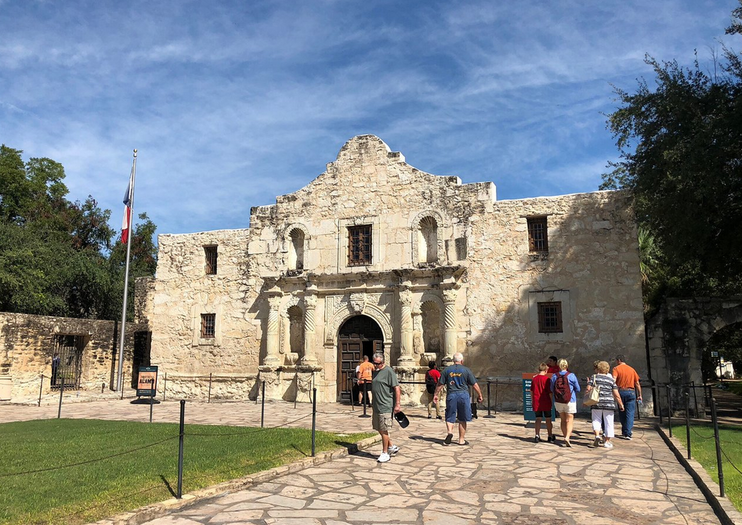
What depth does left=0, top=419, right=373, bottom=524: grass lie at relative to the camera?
19.2 ft

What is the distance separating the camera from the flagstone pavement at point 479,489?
584cm

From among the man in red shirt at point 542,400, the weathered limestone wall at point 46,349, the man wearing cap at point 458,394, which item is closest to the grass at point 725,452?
the man in red shirt at point 542,400

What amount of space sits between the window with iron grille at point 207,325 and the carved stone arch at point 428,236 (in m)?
7.67

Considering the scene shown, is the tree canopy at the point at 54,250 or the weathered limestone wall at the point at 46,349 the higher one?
the tree canopy at the point at 54,250

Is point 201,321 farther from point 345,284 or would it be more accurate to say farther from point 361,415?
point 361,415

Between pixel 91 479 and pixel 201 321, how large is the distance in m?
13.9

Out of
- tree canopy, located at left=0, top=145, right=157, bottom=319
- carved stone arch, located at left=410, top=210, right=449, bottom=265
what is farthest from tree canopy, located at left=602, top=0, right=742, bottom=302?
tree canopy, located at left=0, top=145, right=157, bottom=319

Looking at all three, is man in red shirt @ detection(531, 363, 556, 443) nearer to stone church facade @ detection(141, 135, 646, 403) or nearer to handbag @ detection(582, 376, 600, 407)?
handbag @ detection(582, 376, 600, 407)

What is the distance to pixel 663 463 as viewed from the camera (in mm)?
8617

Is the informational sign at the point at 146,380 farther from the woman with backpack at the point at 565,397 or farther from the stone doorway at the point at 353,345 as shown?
the woman with backpack at the point at 565,397

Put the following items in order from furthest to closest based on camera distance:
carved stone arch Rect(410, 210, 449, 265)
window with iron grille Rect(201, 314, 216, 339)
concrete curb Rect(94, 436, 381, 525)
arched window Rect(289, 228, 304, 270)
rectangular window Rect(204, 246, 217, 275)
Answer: rectangular window Rect(204, 246, 217, 275), window with iron grille Rect(201, 314, 216, 339), arched window Rect(289, 228, 304, 270), carved stone arch Rect(410, 210, 449, 265), concrete curb Rect(94, 436, 381, 525)

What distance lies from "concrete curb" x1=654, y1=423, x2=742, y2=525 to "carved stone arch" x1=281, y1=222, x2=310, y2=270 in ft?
41.4

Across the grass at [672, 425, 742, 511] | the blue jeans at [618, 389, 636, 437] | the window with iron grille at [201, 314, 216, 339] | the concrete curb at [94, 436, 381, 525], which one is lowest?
the concrete curb at [94, 436, 381, 525]

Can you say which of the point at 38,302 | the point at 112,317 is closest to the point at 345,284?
the point at 38,302
